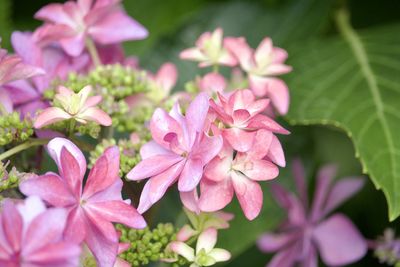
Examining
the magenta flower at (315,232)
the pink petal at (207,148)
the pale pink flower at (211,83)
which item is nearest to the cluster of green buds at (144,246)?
the pink petal at (207,148)

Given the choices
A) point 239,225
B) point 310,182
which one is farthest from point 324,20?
point 239,225

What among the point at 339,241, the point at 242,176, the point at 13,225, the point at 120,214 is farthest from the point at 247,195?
the point at 339,241

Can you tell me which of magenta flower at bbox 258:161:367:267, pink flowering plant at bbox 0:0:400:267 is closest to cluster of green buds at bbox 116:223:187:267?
pink flowering plant at bbox 0:0:400:267

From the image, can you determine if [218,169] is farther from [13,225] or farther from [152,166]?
[13,225]

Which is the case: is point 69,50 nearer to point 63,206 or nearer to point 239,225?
point 63,206

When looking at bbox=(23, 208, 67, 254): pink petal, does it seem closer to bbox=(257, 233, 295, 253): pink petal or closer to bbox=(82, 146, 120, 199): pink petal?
bbox=(82, 146, 120, 199): pink petal

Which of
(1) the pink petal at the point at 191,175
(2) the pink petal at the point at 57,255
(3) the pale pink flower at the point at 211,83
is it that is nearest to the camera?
(2) the pink petal at the point at 57,255

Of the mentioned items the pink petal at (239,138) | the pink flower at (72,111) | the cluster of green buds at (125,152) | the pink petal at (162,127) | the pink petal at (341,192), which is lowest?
the pink petal at (341,192)

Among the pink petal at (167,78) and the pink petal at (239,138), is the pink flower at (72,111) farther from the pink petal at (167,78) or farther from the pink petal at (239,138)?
the pink petal at (167,78)
